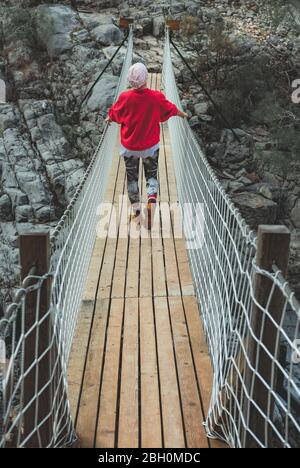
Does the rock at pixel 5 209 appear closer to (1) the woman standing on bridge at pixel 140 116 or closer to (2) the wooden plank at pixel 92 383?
(1) the woman standing on bridge at pixel 140 116

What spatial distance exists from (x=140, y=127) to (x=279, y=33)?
9.94 metres

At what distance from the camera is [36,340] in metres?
1.72

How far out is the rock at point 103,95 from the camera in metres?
10.4

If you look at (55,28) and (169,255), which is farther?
(55,28)

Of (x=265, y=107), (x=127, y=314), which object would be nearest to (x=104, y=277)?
(x=127, y=314)

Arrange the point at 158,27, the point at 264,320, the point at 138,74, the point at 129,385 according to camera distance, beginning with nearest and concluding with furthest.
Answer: the point at 264,320 < the point at 129,385 < the point at 138,74 < the point at 158,27

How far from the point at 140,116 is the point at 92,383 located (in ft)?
6.47

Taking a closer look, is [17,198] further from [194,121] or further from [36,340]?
[36,340]

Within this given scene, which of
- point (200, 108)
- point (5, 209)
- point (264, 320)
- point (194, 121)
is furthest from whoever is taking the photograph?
point (200, 108)

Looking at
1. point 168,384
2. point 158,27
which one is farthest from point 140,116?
point 158,27

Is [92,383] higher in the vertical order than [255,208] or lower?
higher

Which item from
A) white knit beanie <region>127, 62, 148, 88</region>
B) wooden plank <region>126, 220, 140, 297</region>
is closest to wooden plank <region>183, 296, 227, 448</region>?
wooden plank <region>126, 220, 140, 297</region>

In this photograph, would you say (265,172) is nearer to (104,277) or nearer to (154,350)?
(104,277)
